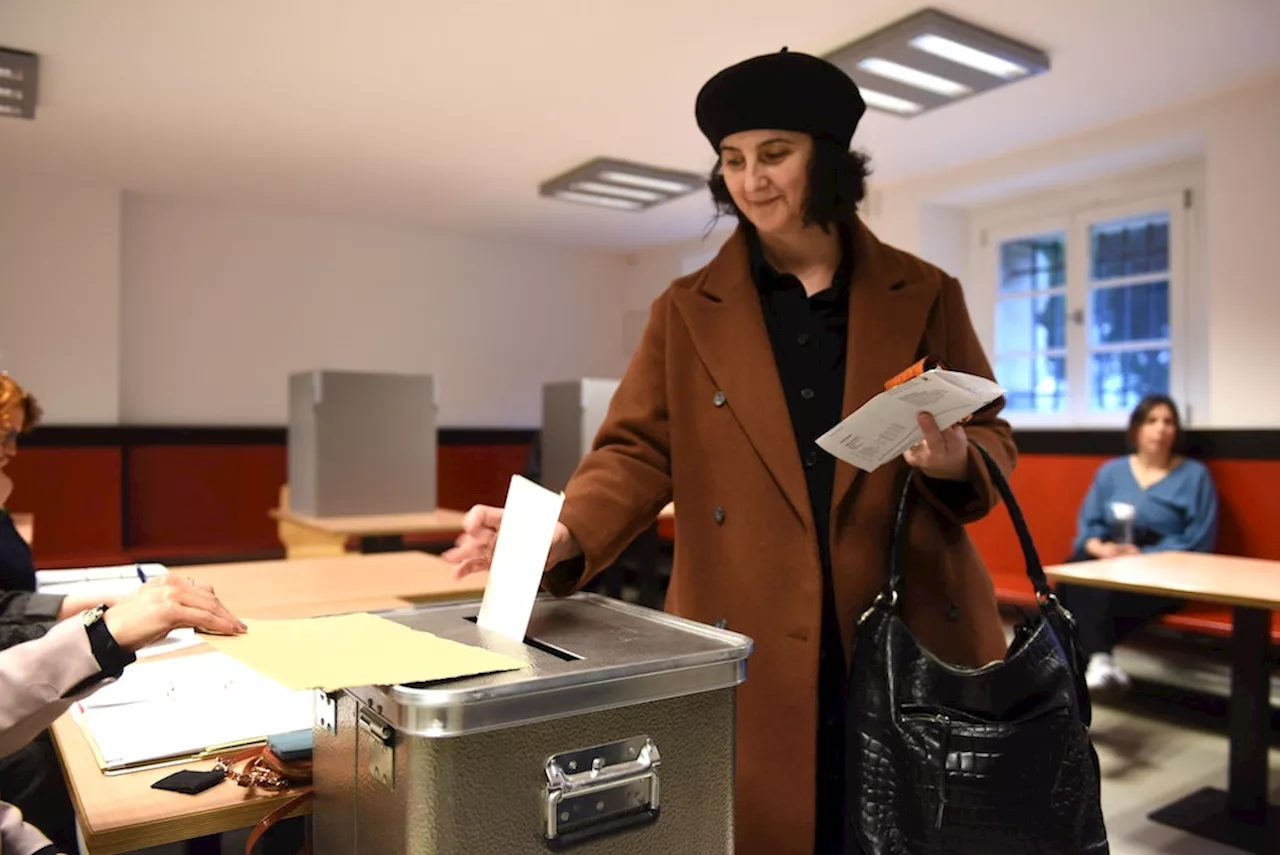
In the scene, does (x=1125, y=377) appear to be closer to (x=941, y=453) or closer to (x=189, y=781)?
(x=941, y=453)

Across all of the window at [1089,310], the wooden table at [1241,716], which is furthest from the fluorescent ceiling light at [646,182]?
the wooden table at [1241,716]

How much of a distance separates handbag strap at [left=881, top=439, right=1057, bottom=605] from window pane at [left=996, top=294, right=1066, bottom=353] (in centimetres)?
454

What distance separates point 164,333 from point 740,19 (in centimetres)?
454

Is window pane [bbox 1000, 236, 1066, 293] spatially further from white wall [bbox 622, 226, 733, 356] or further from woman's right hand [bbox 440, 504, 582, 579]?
woman's right hand [bbox 440, 504, 582, 579]

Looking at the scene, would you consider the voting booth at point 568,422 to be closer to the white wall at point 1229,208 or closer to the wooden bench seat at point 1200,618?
the wooden bench seat at point 1200,618

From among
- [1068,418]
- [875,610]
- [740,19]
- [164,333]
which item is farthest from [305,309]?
[875,610]

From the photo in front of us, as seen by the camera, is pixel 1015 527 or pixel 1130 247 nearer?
pixel 1015 527

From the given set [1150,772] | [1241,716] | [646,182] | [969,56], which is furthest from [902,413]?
[646,182]

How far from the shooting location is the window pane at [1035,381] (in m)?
5.25

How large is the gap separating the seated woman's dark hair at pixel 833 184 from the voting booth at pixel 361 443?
2985 mm

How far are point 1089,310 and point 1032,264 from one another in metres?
0.47

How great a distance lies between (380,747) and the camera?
2.27 feet

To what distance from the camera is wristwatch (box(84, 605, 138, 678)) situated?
3.18 feet

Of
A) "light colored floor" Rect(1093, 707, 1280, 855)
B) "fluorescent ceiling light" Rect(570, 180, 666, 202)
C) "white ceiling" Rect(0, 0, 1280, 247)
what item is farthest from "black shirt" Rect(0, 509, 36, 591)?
"fluorescent ceiling light" Rect(570, 180, 666, 202)
